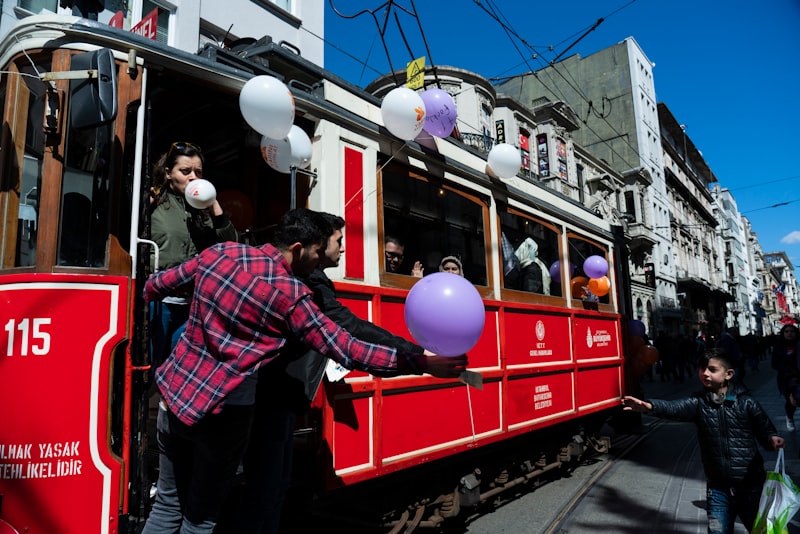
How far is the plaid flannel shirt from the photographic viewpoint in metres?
1.82

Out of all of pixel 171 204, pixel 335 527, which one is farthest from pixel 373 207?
pixel 335 527

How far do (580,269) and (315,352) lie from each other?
4.37 m

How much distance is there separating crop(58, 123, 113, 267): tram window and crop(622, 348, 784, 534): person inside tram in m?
2.99

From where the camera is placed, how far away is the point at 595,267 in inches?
236

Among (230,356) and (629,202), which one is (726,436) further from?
(629,202)

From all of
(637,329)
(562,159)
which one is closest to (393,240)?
(637,329)

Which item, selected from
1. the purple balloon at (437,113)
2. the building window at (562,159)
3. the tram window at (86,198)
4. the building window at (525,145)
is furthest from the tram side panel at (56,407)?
the building window at (562,159)

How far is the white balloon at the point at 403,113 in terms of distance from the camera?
354 cm

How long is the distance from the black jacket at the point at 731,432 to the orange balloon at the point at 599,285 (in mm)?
3046

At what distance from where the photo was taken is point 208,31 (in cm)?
1212

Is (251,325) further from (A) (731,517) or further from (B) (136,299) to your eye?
(A) (731,517)

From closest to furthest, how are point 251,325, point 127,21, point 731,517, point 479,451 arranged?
point 251,325, point 731,517, point 479,451, point 127,21

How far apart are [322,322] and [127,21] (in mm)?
11402

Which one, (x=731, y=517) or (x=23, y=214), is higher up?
(x=23, y=214)
